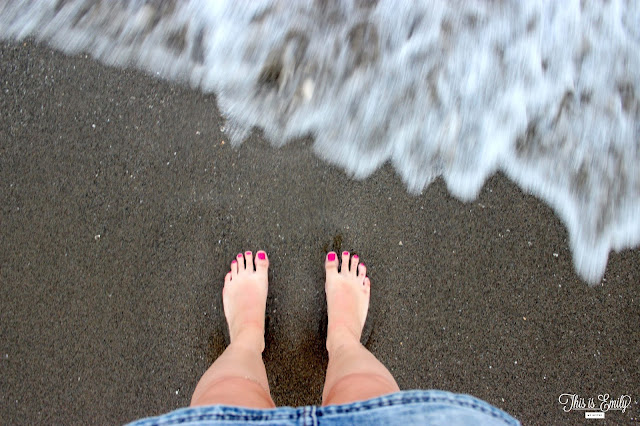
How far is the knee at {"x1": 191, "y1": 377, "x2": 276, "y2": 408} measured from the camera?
2.75ft

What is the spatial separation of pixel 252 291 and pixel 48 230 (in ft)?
2.09

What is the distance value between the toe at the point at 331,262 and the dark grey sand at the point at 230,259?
26 mm

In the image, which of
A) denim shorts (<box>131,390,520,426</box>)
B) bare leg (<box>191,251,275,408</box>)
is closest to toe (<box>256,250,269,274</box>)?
bare leg (<box>191,251,275,408</box>)

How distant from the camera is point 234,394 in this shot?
2.87 ft

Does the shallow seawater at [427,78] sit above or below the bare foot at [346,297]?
above

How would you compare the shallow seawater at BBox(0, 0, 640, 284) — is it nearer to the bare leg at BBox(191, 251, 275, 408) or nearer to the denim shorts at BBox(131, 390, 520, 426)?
the bare leg at BBox(191, 251, 275, 408)

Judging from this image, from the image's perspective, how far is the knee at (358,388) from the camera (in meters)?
0.86

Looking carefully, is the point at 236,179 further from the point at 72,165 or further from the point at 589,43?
the point at 589,43

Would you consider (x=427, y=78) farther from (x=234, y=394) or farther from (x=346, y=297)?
(x=234, y=394)

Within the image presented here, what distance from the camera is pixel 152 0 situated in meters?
1.30

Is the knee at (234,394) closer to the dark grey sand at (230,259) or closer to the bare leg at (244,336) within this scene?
the bare leg at (244,336)

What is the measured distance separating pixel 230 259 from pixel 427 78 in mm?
856

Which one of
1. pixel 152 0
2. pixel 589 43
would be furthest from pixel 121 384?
pixel 589 43

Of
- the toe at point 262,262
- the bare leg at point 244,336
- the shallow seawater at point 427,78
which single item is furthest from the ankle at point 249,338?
the shallow seawater at point 427,78
